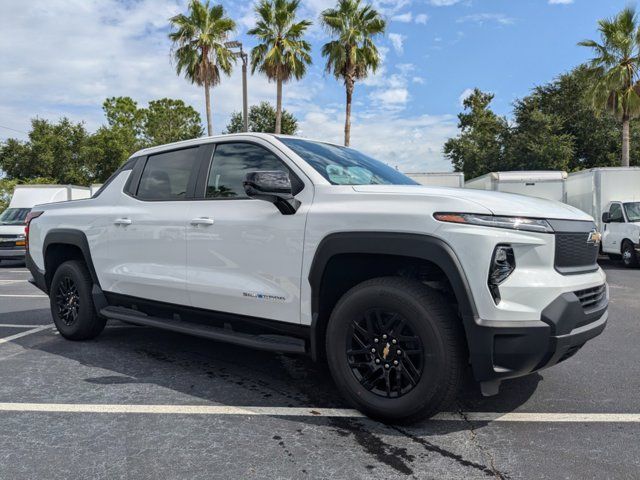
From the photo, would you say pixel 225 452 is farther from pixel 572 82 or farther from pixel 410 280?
pixel 572 82

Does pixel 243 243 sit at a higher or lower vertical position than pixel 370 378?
higher

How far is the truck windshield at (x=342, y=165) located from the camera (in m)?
3.65

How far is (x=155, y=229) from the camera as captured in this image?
4.30 meters

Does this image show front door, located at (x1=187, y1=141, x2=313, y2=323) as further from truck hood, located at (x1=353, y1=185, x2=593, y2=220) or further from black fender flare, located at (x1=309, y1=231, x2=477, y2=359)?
truck hood, located at (x1=353, y1=185, x2=593, y2=220)

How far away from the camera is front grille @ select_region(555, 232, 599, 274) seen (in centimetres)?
292

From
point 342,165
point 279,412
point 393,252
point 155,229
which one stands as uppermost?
point 342,165

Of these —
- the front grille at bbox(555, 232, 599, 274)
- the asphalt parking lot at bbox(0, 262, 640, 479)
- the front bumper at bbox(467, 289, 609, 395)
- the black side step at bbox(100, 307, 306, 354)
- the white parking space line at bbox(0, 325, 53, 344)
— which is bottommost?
the asphalt parking lot at bbox(0, 262, 640, 479)

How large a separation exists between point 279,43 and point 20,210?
1239 cm

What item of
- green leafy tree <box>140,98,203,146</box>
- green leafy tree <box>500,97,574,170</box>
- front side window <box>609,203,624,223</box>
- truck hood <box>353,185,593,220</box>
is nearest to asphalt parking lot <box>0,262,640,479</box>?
truck hood <box>353,185,593,220</box>

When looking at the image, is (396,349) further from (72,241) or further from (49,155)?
(49,155)

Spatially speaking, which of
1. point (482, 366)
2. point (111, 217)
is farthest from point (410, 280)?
point (111, 217)

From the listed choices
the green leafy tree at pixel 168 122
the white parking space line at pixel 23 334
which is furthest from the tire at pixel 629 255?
the green leafy tree at pixel 168 122

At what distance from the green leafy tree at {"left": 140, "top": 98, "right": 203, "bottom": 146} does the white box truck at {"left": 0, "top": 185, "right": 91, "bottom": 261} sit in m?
30.5

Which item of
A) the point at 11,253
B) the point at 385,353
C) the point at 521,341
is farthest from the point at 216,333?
the point at 11,253
